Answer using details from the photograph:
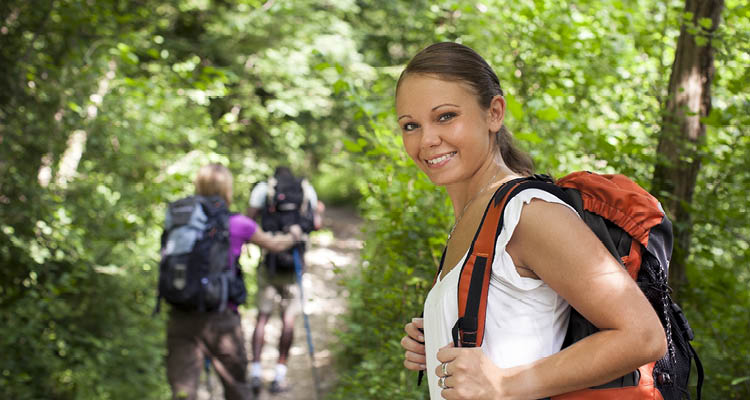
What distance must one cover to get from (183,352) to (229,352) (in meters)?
0.33

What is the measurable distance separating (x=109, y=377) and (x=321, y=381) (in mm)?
2085

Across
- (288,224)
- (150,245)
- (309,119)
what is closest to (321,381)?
(288,224)

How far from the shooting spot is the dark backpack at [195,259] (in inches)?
163

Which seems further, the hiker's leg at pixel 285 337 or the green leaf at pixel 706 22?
the hiker's leg at pixel 285 337

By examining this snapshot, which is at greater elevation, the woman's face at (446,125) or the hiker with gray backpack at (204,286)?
the woman's face at (446,125)

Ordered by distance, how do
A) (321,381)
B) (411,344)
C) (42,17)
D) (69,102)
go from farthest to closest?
(321,381), (42,17), (69,102), (411,344)

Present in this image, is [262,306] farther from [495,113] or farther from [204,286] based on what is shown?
[495,113]

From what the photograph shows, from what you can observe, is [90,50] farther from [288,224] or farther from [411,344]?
[411,344]

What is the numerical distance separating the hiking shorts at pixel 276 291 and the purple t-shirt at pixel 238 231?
1466 mm

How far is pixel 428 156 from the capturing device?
1.60 meters

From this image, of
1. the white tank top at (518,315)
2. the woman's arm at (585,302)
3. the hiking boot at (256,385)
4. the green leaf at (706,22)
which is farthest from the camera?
the hiking boot at (256,385)

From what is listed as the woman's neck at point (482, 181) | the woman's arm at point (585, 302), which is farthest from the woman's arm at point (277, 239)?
the woman's arm at point (585, 302)

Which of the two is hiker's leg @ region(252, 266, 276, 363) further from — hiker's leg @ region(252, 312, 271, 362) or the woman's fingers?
the woman's fingers

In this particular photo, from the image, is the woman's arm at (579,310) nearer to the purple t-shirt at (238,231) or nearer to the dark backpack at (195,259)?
the dark backpack at (195,259)
